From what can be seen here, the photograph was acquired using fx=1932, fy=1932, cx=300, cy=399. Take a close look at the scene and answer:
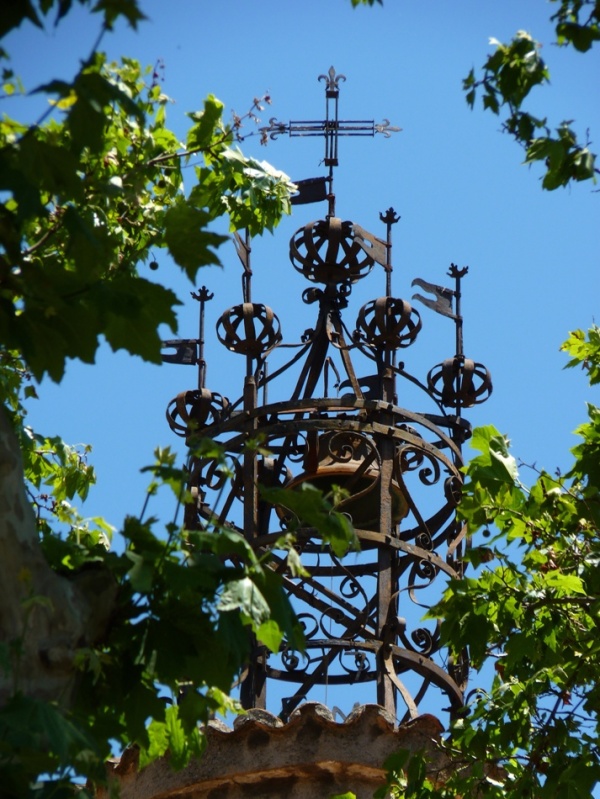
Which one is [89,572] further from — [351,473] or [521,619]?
[351,473]

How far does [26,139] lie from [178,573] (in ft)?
5.47

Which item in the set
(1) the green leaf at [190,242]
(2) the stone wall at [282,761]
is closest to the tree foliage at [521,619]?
(2) the stone wall at [282,761]

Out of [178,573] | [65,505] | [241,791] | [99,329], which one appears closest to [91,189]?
[99,329]

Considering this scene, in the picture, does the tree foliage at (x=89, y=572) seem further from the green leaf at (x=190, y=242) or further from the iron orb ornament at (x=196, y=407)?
the iron orb ornament at (x=196, y=407)

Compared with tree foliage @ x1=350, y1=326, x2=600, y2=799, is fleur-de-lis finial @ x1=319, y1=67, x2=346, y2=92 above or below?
above

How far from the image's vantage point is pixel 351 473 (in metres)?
14.4

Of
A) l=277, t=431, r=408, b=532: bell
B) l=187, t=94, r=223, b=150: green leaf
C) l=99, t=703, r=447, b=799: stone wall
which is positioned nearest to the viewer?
l=187, t=94, r=223, b=150: green leaf

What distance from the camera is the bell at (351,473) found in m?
14.2

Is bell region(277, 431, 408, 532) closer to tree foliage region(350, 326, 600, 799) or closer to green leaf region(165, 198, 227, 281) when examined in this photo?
tree foliage region(350, 326, 600, 799)

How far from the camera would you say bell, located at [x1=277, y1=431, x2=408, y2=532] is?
14234 millimetres

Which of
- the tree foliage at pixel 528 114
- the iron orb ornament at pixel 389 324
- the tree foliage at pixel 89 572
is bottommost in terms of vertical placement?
the tree foliage at pixel 89 572

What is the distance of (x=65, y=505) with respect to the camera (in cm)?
1165

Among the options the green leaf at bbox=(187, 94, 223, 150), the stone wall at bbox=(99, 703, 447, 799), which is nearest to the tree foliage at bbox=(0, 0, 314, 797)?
the green leaf at bbox=(187, 94, 223, 150)

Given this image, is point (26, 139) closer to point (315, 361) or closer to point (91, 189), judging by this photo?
point (91, 189)
